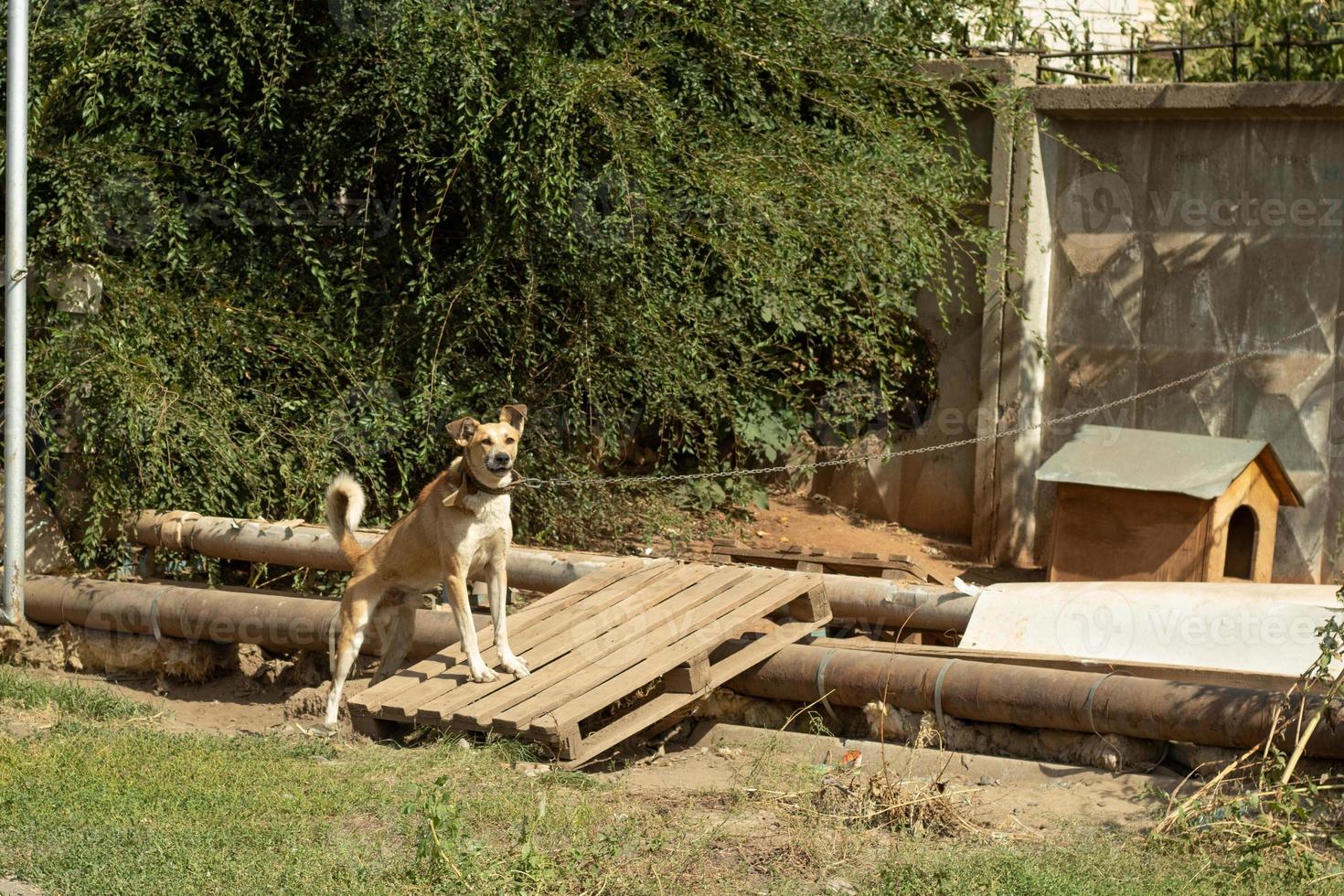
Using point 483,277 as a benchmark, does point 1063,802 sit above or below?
below

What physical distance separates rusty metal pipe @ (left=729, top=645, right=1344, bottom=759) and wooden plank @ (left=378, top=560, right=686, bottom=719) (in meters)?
0.81

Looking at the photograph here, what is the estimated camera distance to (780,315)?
9.97m

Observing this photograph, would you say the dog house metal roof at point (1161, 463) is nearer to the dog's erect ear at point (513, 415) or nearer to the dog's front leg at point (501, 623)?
the dog's erect ear at point (513, 415)

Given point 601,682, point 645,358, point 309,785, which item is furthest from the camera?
point 645,358

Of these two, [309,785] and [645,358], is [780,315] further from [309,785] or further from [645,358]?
[309,785]

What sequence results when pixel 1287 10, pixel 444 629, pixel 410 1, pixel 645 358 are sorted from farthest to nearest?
pixel 1287 10 < pixel 645 358 < pixel 410 1 < pixel 444 629

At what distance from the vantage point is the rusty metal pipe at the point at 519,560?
778 centimetres

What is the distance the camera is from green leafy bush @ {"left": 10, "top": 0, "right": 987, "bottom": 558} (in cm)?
880

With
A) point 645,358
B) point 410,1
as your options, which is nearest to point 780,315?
point 645,358

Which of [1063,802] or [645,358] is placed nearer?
[1063,802]

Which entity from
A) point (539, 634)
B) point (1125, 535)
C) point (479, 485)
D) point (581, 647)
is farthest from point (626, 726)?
point (1125, 535)

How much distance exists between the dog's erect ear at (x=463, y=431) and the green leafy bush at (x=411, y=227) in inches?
88.6

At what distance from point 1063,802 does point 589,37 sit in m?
6.07

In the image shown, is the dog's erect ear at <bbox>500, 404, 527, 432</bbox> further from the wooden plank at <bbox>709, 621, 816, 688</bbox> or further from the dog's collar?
the wooden plank at <bbox>709, 621, 816, 688</bbox>
